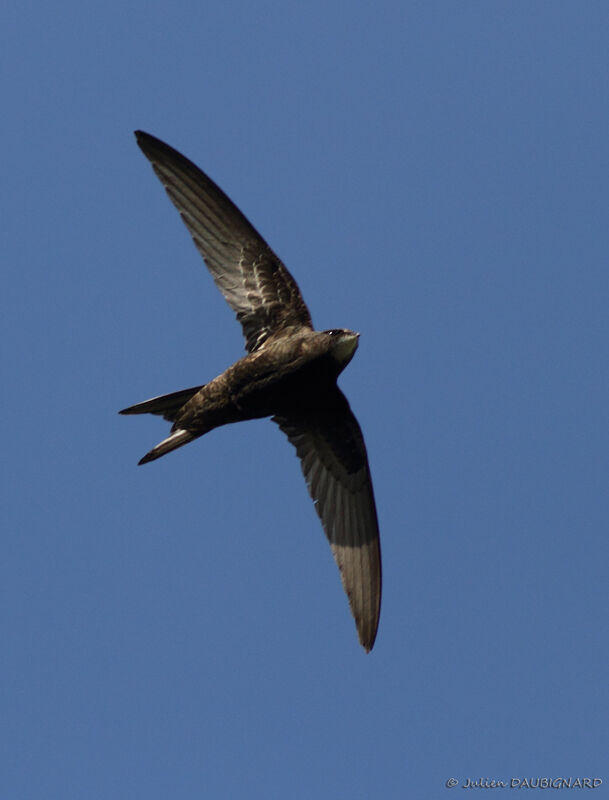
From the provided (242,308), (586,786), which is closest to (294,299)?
(242,308)

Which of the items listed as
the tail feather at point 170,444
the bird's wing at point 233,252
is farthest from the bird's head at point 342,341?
the tail feather at point 170,444

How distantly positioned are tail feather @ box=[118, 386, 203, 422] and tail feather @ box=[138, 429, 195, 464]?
0.64 ft

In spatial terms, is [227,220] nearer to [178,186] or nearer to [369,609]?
[178,186]

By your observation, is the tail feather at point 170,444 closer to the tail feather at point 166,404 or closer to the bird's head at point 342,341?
the tail feather at point 166,404

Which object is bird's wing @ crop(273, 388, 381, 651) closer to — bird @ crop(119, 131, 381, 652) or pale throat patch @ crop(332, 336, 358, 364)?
bird @ crop(119, 131, 381, 652)

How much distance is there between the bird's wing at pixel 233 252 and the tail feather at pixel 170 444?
2.99 ft

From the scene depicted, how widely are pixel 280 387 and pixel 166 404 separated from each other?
1.02 meters

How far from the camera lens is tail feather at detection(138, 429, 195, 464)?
11.2 meters

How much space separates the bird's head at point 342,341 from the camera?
10.8m

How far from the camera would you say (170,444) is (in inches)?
442

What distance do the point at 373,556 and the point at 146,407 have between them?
8.37ft

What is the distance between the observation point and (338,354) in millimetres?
10898

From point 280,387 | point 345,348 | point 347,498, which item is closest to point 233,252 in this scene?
point 280,387

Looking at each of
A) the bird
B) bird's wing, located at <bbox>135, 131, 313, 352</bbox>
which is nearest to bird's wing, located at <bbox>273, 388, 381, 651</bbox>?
the bird
